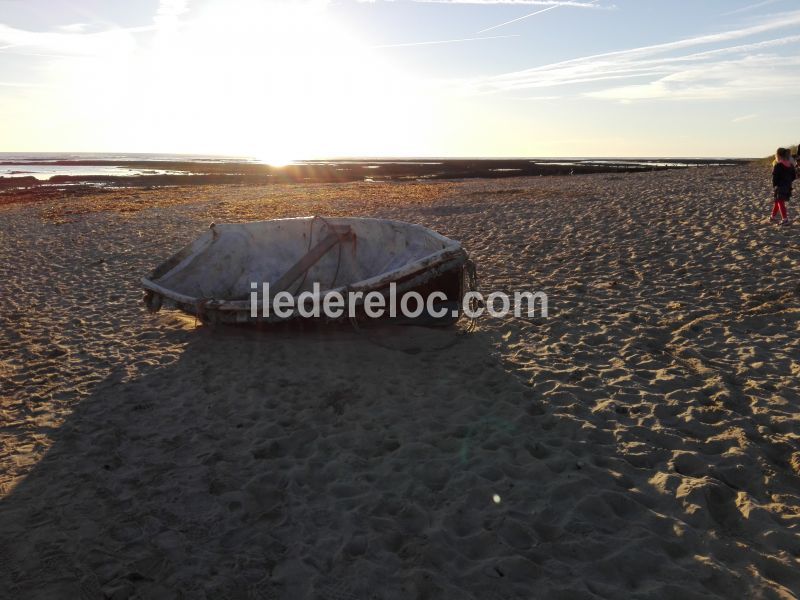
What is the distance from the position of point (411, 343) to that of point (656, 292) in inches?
171

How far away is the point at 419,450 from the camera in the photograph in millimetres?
4480

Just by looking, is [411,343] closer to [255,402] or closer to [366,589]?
[255,402]

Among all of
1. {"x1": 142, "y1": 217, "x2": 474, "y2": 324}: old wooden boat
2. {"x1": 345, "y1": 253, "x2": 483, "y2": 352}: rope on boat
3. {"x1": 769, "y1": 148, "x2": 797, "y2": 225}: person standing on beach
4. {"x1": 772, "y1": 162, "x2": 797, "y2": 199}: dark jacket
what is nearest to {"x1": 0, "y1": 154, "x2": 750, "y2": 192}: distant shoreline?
{"x1": 769, "y1": 148, "x2": 797, "y2": 225}: person standing on beach

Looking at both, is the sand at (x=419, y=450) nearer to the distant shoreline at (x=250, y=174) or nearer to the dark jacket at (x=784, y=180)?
the dark jacket at (x=784, y=180)

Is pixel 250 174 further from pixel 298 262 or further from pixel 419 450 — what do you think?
pixel 419 450

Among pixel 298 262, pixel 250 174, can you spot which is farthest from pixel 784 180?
pixel 250 174

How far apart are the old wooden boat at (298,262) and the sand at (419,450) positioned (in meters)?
0.65

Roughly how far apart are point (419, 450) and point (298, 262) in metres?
4.72

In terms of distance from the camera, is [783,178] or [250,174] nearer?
[783,178]

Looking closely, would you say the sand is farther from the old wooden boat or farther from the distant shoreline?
the distant shoreline

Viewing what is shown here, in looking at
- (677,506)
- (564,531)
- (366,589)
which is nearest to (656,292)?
(677,506)

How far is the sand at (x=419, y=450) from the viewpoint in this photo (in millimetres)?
3197

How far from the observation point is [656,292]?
8352 mm

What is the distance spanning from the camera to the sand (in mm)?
3197
